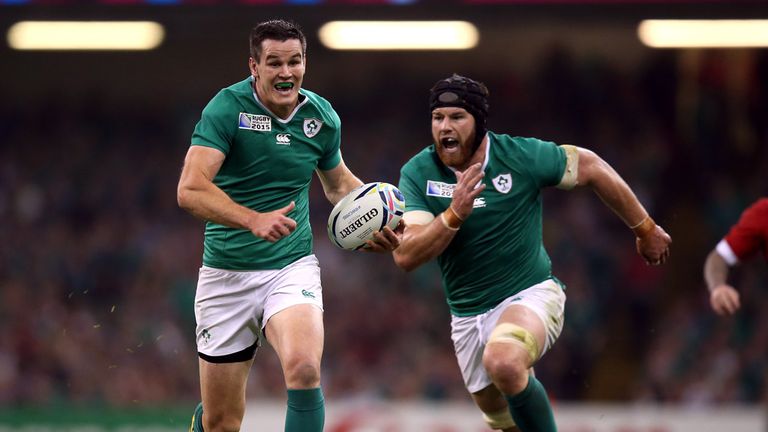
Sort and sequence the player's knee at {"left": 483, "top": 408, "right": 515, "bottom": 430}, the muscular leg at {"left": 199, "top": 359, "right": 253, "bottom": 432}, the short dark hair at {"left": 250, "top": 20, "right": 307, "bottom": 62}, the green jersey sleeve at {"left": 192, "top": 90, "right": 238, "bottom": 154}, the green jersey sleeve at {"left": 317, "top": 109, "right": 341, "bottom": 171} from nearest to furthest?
the green jersey sleeve at {"left": 192, "top": 90, "right": 238, "bottom": 154}, the short dark hair at {"left": 250, "top": 20, "right": 307, "bottom": 62}, the muscular leg at {"left": 199, "top": 359, "right": 253, "bottom": 432}, the green jersey sleeve at {"left": 317, "top": 109, "right": 341, "bottom": 171}, the player's knee at {"left": 483, "top": 408, "right": 515, "bottom": 430}

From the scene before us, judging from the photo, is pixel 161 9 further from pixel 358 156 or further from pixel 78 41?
pixel 358 156

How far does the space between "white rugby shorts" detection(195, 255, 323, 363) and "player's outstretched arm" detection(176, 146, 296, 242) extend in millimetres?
577

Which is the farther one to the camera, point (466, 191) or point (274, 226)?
point (466, 191)

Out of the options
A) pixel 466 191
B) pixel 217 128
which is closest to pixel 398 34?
pixel 466 191

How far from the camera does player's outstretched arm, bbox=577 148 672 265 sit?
6.86m

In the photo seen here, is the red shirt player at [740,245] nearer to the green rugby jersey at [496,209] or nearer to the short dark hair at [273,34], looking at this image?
the green rugby jersey at [496,209]

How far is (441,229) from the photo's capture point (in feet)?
21.1

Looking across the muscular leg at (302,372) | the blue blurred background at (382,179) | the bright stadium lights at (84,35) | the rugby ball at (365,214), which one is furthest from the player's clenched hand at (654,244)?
the bright stadium lights at (84,35)

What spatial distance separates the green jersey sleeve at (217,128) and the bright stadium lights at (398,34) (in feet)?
22.9

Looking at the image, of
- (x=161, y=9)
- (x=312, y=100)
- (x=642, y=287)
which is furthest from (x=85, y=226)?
(x=312, y=100)

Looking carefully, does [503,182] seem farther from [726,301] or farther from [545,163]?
[726,301]

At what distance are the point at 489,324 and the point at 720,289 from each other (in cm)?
131

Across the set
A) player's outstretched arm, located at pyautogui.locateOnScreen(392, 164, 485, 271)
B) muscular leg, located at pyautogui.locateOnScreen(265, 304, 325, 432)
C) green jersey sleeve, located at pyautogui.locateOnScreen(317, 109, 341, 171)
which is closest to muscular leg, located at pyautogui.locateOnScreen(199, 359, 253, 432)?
muscular leg, located at pyautogui.locateOnScreen(265, 304, 325, 432)

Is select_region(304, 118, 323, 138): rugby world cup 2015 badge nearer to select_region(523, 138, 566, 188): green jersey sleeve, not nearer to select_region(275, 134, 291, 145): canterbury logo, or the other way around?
select_region(275, 134, 291, 145): canterbury logo
